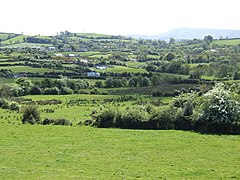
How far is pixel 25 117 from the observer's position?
64.2 m

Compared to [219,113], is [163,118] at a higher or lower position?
lower

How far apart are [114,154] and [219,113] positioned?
20.5 meters

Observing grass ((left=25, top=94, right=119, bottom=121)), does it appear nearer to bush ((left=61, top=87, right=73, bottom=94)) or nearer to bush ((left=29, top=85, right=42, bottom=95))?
bush ((left=29, top=85, right=42, bottom=95))

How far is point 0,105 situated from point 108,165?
57.8m

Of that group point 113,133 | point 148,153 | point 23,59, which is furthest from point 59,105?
point 23,59

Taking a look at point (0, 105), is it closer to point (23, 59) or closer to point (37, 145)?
point (37, 145)

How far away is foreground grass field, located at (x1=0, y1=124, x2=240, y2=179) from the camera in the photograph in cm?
3153

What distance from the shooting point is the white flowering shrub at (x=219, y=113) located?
51.7m

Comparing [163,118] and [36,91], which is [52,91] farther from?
[163,118]

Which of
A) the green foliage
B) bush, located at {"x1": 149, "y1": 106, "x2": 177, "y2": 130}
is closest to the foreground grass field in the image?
the green foliage

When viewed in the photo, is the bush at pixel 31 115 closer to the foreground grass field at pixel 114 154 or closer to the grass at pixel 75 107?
the grass at pixel 75 107

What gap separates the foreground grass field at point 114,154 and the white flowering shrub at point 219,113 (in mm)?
3326

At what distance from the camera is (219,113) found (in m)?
52.2

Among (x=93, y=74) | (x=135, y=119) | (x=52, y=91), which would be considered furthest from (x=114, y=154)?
(x=93, y=74)
